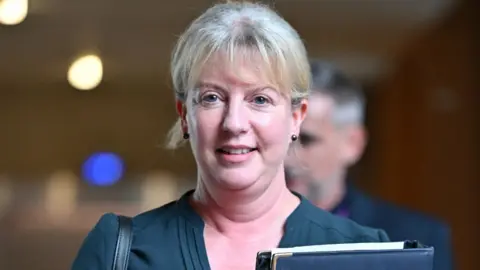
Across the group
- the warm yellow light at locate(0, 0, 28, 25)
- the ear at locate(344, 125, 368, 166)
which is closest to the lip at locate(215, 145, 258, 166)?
the ear at locate(344, 125, 368, 166)

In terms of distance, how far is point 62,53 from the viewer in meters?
2.53

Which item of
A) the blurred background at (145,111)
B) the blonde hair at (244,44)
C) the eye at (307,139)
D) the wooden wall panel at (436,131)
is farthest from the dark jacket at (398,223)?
the wooden wall panel at (436,131)

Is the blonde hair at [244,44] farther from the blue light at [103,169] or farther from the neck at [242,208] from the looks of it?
the blue light at [103,169]

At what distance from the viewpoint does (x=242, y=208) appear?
1031 mm

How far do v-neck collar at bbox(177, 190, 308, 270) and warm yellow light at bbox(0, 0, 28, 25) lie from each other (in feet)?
5.16

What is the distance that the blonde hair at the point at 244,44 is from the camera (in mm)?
983

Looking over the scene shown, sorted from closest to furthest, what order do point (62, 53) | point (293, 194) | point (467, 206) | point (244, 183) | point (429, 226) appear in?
point (244, 183) < point (293, 194) < point (429, 226) < point (62, 53) < point (467, 206)

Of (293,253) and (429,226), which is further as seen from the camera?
(429,226)

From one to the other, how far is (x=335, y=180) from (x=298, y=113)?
0.54 meters

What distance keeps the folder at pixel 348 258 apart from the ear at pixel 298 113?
21cm

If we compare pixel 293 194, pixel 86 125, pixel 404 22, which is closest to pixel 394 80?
pixel 404 22

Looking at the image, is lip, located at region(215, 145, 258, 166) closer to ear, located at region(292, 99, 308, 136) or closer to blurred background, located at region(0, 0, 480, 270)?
ear, located at region(292, 99, 308, 136)

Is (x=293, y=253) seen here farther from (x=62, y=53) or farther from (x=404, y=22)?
(x=404, y=22)

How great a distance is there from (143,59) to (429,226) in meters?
1.42
